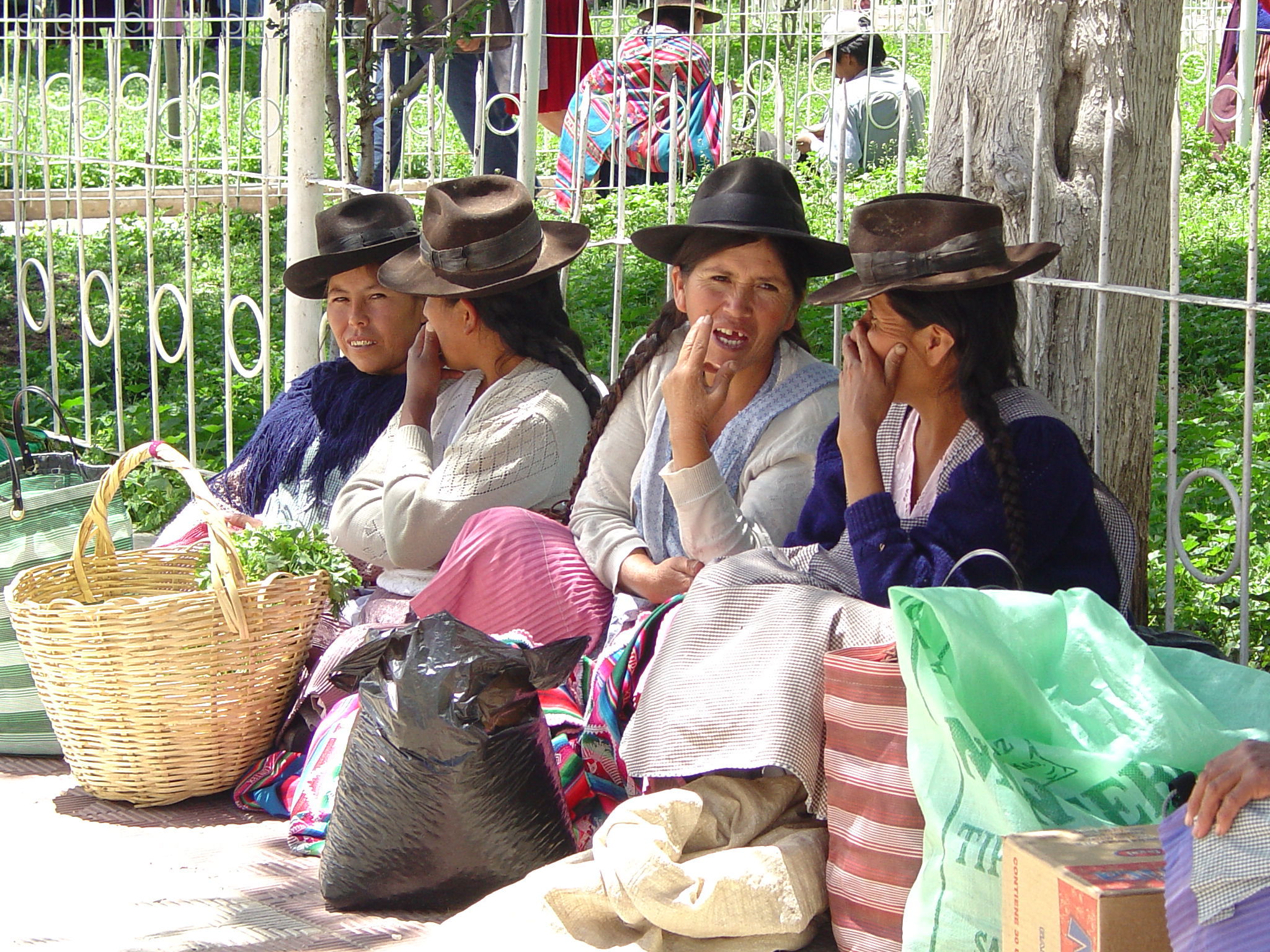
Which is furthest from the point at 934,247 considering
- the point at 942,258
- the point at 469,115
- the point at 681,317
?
the point at 469,115

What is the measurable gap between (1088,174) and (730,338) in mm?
850

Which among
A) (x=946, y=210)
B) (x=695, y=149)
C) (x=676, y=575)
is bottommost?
(x=676, y=575)

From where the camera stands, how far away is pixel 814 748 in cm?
270

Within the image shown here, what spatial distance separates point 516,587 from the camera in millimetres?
3459

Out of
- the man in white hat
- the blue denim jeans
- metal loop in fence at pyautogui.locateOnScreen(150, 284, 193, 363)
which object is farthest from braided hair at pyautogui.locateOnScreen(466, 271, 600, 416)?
the man in white hat

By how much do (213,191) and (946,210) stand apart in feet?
23.9

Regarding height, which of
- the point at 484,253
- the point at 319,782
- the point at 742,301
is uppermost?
the point at 484,253

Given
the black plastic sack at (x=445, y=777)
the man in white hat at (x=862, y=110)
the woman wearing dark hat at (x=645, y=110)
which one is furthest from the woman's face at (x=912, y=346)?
the man in white hat at (x=862, y=110)

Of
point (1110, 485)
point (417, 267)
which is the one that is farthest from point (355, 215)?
point (1110, 485)

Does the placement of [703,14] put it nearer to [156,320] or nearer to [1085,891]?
[156,320]

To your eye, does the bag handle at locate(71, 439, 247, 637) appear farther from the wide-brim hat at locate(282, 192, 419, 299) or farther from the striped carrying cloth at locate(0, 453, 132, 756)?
the wide-brim hat at locate(282, 192, 419, 299)

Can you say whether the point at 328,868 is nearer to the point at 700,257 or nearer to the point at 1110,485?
the point at 700,257

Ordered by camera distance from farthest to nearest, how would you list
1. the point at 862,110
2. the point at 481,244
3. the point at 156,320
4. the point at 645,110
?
1. the point at 862,110
2. the point at 645,110
3. the point at 156,320
4. the point at 481,244

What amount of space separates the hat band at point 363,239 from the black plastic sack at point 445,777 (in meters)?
1.56
